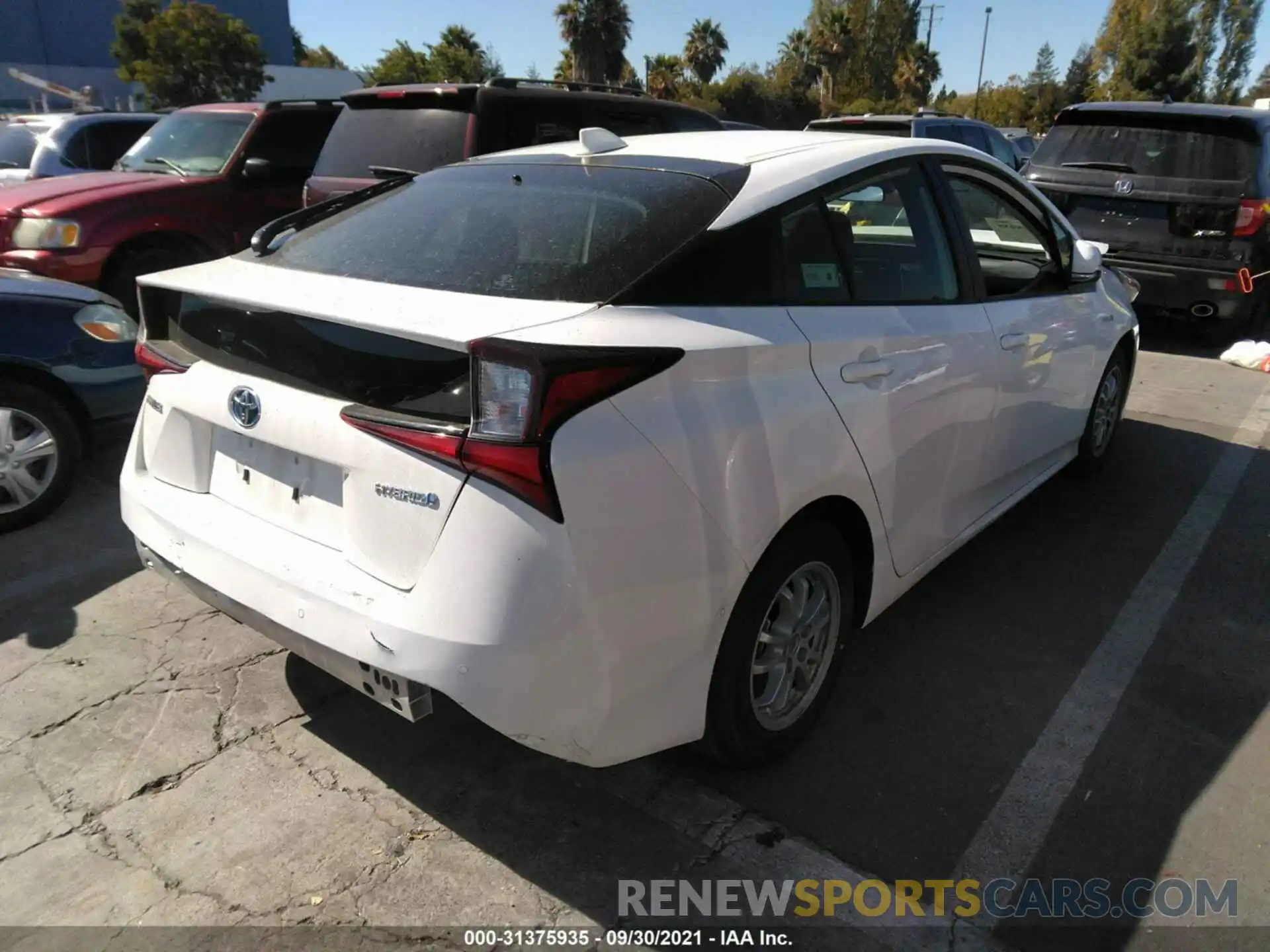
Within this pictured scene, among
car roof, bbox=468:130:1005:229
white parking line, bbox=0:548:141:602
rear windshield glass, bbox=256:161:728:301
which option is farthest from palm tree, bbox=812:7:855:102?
rear windshield glass, bbox=256:161:728:301

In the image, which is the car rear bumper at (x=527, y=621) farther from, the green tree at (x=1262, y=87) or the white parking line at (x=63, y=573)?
the green tree at (x=1262, y=87)

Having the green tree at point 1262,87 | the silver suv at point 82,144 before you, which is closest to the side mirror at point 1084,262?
the silver suv at point 82,144

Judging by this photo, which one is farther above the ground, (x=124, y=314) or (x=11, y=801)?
(x=124, y=314)

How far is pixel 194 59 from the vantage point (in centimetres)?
3631

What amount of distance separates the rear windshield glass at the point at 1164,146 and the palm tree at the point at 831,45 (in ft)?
191

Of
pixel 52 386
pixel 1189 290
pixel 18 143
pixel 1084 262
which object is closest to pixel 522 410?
pixel 1084 262

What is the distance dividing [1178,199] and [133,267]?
7958 millimetres

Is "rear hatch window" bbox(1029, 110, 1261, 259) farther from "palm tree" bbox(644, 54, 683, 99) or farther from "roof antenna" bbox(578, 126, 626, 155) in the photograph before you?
"palm tree" bbox(644, 54, 683, 99)

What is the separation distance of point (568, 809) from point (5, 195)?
6896 mm

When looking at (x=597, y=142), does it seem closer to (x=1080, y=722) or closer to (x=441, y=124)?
(x=1080, y=722)

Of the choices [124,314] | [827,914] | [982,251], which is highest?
[982,251]

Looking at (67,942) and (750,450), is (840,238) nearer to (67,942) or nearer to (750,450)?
(750,450)

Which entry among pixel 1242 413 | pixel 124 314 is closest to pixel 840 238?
pixel 124 314

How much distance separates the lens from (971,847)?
8.04ft
